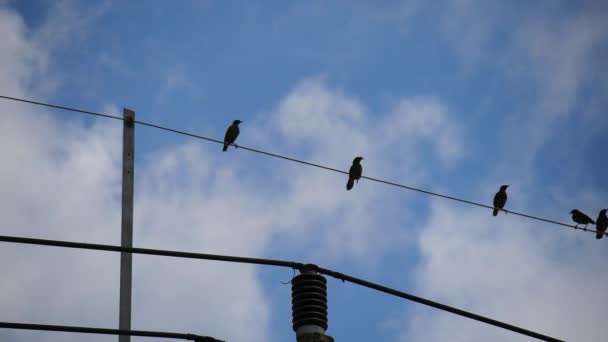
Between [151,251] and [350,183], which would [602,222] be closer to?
[350,183]

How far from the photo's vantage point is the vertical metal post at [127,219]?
710 cm

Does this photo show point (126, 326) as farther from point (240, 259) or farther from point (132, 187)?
point (240, 259)

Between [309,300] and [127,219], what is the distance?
250 cm

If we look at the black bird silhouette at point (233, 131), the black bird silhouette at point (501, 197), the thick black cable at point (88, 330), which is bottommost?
the thick black cable at point (88, 330)

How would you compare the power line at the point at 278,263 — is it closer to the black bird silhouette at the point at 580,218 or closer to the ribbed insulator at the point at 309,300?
the ribbed insulator at the point at 309,300

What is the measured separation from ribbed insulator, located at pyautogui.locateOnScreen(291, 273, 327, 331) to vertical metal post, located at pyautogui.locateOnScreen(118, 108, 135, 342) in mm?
1810

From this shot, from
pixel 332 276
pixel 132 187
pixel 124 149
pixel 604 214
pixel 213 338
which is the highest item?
pixel 604 214

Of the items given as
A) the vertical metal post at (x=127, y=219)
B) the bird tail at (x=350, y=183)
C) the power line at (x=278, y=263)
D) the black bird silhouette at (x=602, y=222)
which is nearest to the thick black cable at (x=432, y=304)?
the power line at (x=278, y=263)

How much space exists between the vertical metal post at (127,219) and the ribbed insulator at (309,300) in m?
1.81

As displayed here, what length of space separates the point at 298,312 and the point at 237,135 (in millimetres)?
12712

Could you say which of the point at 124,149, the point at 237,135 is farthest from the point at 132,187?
the point at 237,135

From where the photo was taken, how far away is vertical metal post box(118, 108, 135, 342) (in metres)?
7.10

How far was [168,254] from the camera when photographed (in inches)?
219

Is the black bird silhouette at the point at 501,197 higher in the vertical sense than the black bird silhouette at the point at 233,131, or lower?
lower
